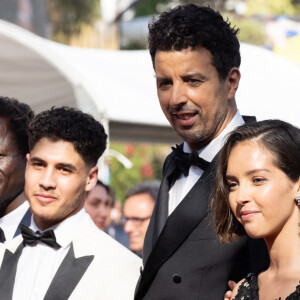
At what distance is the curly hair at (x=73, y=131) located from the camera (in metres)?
3.56

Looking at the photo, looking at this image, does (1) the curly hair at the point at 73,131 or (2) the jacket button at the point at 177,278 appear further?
(1) the curly hair at the point at 73,131

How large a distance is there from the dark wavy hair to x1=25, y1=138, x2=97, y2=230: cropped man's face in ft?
2.65

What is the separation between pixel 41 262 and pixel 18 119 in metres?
1.03

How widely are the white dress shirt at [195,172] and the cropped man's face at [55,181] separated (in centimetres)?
48

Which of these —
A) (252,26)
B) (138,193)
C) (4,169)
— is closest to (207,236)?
(4,169)

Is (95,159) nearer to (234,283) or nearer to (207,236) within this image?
(207,236)

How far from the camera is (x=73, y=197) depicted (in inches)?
135

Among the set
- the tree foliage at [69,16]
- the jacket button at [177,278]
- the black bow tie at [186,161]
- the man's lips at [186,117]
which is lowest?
the jacket button at [177,278]

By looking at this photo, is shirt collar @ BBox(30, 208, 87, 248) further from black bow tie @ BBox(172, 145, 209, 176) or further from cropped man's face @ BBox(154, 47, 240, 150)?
cropped man's face @ BBox(154, 47, 240, 150)

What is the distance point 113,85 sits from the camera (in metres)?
7.72

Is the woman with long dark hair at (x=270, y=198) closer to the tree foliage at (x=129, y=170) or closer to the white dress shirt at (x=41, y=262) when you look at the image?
the white dress shirt at (x=41, y=262)

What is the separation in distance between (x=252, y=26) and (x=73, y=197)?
25931 mm

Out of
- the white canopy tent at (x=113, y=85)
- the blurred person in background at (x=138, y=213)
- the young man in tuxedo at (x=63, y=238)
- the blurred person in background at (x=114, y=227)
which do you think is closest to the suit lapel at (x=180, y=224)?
the young man in tuxedo at (x=63, y=238)

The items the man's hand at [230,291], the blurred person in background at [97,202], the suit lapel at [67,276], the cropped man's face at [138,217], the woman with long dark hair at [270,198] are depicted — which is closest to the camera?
the woman with long dark hair at [270,198]
